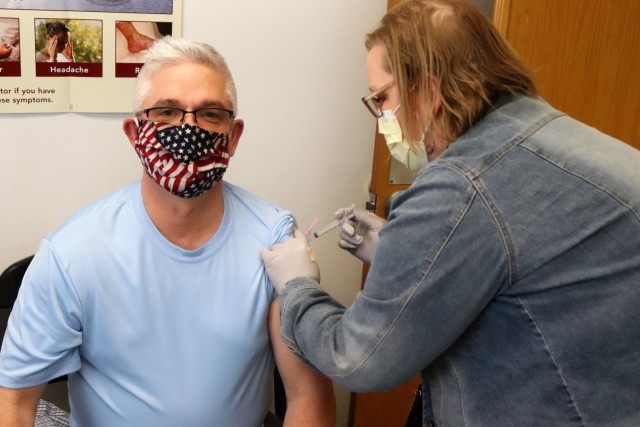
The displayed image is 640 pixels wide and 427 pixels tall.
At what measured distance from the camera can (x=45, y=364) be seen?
1366 millimetres

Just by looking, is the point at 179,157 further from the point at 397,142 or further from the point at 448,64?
the point at 448,64

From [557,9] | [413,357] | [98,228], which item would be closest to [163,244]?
[98,228]

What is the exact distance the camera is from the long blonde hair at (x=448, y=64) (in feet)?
3.76

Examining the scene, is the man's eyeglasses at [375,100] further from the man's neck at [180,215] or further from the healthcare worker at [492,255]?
the man's neck at [180,215]

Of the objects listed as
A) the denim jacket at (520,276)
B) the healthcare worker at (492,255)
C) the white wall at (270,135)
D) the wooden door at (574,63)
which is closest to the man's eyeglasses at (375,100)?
the healthcare worker at (492,255)

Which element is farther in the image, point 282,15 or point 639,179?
point 282,15

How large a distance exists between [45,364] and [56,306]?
0.38 ft

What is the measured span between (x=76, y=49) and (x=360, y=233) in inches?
37.6

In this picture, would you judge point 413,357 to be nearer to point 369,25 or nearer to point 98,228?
point 98,228

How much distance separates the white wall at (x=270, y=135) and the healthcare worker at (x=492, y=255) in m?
0.97

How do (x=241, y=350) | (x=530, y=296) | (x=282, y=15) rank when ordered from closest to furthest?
(x=530, y=296) → (x=241, y=350) → (x=282, y=15)

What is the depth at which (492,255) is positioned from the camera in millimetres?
1033

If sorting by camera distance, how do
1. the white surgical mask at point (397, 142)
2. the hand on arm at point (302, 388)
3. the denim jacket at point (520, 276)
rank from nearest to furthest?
1. the denim jacket at point (520, 276)
2. the white surgical mask at point (397, 142)
3. the hand on arm at point (302, 388)

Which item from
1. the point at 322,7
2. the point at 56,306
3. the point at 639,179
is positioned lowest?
the point at 56,306
